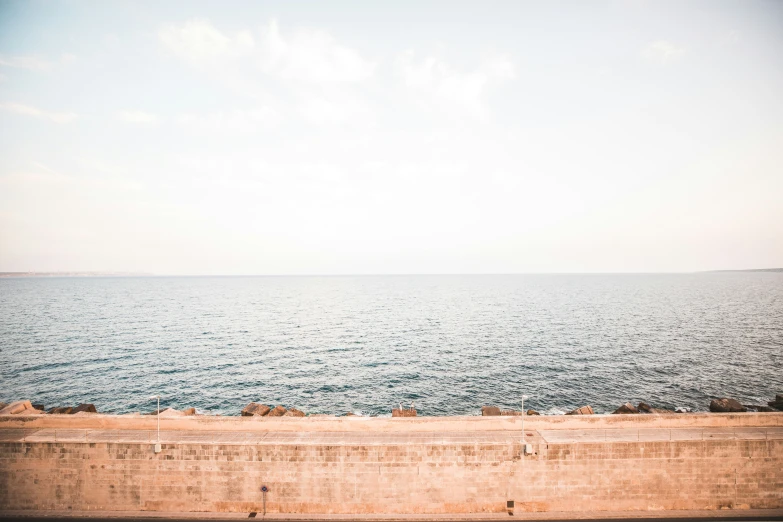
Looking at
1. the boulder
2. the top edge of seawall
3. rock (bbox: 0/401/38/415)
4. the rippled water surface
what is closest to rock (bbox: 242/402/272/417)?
the top edge of seawall

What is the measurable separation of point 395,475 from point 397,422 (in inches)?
98.3

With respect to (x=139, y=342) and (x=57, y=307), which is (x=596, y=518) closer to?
(x=139, y=342)

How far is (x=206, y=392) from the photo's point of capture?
34906 mm

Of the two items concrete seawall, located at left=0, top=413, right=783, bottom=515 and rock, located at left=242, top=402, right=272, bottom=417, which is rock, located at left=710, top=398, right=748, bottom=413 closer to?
concrete seawall, located at left=0, top=413, right=783, bottom=515

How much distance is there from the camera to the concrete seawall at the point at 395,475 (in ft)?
51.9

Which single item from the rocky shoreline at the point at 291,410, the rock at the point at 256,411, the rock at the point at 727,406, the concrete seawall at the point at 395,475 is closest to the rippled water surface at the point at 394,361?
the rock at the point at 727,406

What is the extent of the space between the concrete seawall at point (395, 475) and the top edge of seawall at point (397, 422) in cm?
156

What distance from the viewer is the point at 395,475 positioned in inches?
622

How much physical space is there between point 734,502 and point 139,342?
65.4m

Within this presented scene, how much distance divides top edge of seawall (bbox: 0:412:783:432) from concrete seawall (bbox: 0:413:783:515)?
156cm

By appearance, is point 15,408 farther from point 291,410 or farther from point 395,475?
point 395,475

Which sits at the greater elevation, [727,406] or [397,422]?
[397,422]

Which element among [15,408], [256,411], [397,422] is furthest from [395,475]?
[15,408]

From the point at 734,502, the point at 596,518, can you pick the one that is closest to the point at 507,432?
the point at 596,518
